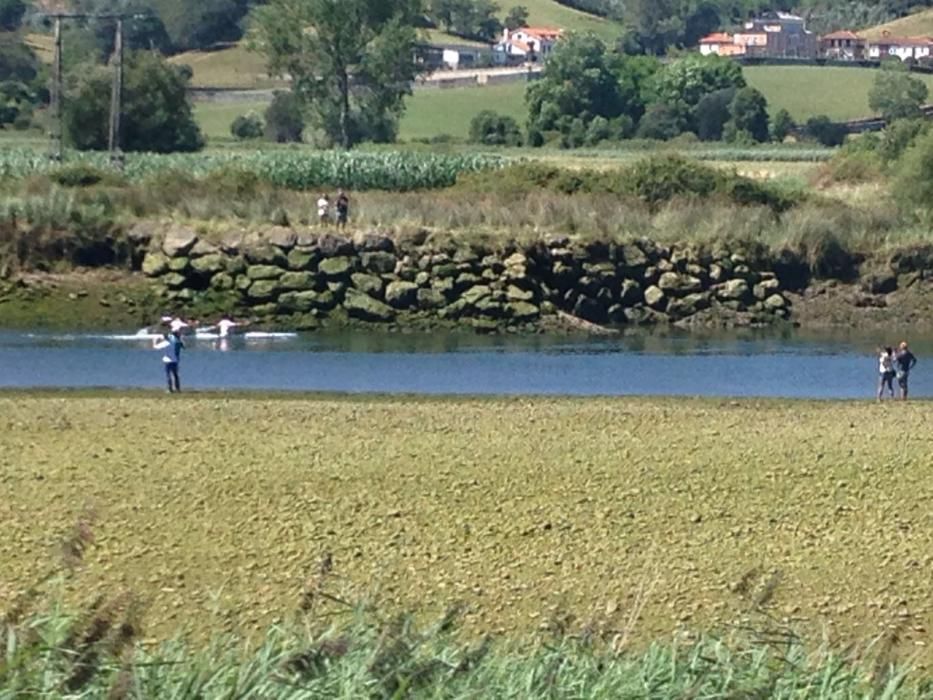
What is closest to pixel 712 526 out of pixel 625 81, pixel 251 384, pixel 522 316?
pixel 251 384

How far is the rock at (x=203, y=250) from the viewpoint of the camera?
43.0m

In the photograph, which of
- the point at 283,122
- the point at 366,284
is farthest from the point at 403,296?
the point at 283,122

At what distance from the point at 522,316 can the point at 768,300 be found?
6135 mm

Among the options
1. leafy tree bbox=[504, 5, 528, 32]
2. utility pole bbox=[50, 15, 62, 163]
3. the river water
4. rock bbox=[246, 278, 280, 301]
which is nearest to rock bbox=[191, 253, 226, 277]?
rock bbox=[246, 278, 280, 301]

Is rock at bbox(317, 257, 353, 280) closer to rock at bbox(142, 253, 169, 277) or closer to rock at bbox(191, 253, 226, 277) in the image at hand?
rock at bbox(191, 253, 226, 277)

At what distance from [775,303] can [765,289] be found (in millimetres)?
539

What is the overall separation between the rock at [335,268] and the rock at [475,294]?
2448mm

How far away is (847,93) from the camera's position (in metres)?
127

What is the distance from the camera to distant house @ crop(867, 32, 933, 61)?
574 ft

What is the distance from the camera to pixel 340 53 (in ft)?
263

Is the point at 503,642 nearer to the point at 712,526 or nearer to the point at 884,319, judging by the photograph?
the point at 712,526

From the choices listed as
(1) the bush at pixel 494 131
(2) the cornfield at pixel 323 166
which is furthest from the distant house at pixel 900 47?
(2) the cornfield at pixel 323 166

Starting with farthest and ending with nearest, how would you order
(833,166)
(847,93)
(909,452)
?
(847,93) < (833,166) < (909,452)

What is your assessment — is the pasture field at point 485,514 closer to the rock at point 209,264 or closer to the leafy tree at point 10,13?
the rock at point 209,264
